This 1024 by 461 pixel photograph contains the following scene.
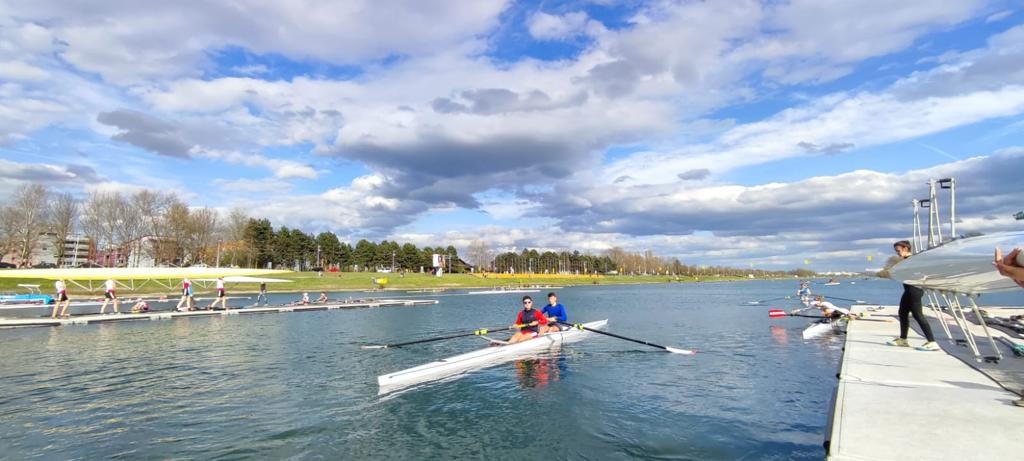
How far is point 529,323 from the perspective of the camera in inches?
876

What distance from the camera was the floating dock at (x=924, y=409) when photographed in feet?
21.2

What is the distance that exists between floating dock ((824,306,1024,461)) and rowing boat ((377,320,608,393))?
1089 centimetres

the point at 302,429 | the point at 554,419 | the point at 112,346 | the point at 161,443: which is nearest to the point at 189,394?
the point at 161,443

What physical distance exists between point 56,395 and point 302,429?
345 inches

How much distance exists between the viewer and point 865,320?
25.7m

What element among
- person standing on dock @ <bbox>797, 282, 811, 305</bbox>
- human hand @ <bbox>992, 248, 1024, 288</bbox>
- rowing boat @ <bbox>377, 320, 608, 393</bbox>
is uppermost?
human hand @ <bbox>992, 248, 1024, 288</bbox>

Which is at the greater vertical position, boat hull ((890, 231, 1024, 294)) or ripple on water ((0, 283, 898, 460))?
boat hull ((890, 231, 1024, 294))

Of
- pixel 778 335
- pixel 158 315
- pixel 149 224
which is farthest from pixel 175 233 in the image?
pixel 778 335

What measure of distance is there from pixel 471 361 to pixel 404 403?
4.93m

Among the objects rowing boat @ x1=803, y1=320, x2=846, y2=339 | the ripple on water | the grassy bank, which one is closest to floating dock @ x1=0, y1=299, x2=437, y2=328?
the ripple on water

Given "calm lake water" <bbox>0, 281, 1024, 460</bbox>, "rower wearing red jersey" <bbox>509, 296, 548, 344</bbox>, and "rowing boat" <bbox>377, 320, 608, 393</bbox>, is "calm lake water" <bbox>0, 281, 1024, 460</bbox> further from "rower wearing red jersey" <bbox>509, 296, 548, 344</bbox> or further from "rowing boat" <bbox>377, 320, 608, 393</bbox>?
"rower wearing red jersey" <bbox>509, 296, 548, 344</bbox>

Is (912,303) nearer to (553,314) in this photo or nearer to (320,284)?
(553,314)

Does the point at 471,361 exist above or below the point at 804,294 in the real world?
below

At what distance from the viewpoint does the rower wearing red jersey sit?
71.9 feet
